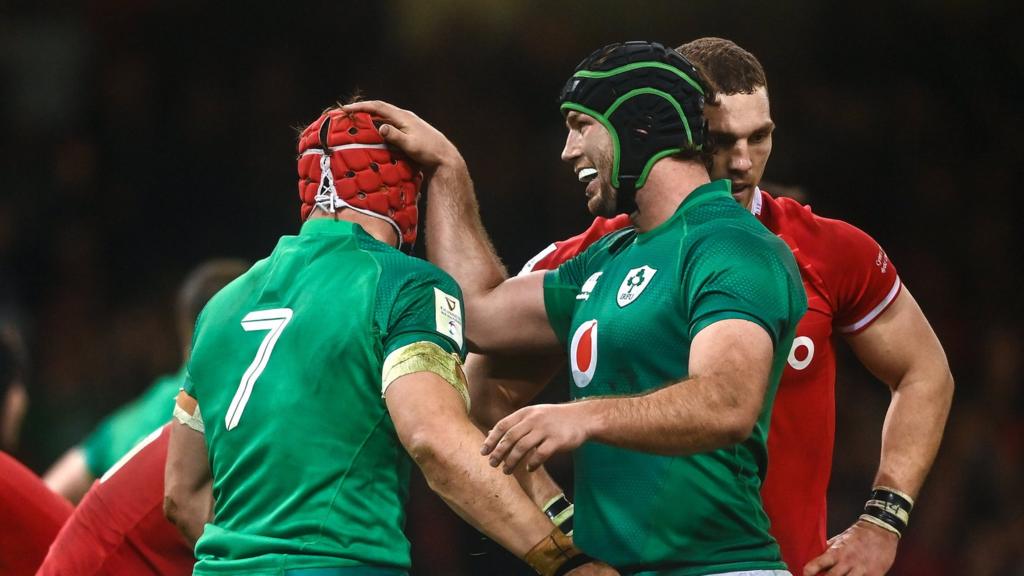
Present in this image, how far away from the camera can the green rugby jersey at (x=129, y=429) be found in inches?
224

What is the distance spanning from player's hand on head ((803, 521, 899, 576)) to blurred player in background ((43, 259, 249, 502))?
111 inches

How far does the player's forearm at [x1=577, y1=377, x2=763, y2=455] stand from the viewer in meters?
2.74

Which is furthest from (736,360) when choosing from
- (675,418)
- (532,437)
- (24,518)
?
(24,518)

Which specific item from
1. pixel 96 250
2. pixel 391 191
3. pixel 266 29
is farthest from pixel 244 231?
pixel 391 191

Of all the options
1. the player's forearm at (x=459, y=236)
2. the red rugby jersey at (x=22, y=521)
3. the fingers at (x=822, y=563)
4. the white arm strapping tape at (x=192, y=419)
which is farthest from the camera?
the red rugby jersey at (x=22, y=521)

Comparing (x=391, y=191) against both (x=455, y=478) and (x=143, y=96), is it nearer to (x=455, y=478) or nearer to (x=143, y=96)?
(x=455, y=478)

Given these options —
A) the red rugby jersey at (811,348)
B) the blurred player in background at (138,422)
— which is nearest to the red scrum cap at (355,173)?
the red rugby jersey at (811,348)

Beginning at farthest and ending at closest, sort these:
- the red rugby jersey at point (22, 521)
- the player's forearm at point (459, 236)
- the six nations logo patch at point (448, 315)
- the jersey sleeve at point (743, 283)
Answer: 1. the red rugby jersey at point (22, 521)
2. the player's forearm at point (459, 236)
3. the six nations logo patch at point (448, 315)
4. the jersey sleeve at point (743, 283)

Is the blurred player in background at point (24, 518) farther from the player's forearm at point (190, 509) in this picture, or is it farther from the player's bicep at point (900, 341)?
the player's bicep at point (900, 341)

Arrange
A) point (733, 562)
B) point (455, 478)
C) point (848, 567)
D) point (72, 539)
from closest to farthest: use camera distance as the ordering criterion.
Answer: point (455, 478)
point (733, 562)
point (848, 567)
point (72, 539)

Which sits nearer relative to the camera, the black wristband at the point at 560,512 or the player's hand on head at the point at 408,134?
the player's hand on head at the point at 408,134

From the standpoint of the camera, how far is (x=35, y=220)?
8852 millimetres

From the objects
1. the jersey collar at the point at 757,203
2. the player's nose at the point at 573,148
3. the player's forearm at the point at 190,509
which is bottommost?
the player's forearm at the point at 190,509

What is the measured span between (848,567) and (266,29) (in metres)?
6.74
